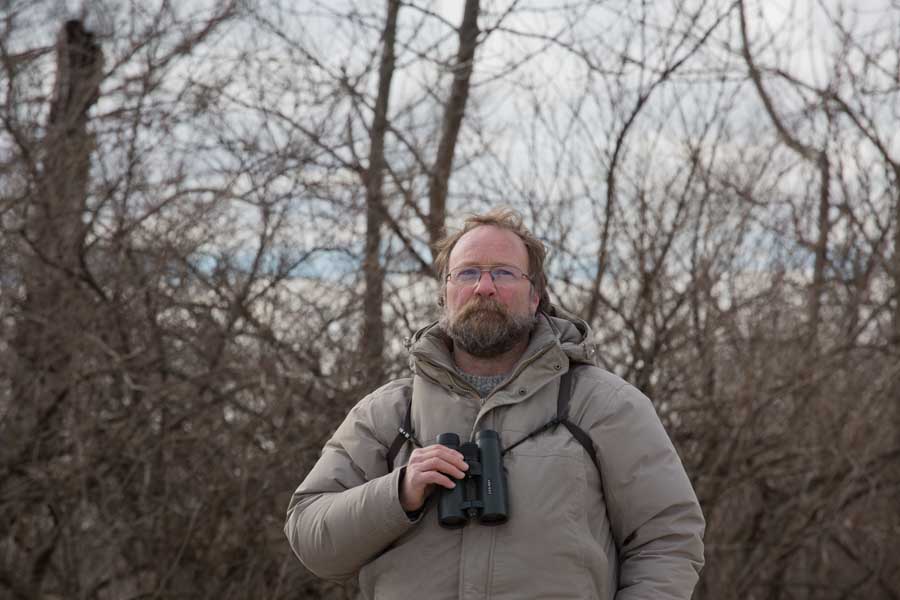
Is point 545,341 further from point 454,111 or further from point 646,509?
point 454,111

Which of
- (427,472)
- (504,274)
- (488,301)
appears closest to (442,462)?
(427,472)

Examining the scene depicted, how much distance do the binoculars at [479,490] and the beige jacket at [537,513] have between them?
43mm

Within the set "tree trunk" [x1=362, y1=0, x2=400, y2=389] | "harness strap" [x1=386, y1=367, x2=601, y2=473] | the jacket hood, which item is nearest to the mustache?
the jacket hood

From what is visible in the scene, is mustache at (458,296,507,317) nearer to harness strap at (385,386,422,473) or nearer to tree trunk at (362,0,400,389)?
harness strap at (385,386,422,473)

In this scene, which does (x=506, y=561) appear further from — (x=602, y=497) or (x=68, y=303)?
(x=68, y=303)

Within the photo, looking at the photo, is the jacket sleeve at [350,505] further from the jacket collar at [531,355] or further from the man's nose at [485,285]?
the man's nose at [485,285]

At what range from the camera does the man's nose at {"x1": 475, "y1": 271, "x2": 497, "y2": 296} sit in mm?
3041

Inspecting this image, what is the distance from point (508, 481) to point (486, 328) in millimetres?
435

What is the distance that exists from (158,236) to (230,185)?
0.55 metres

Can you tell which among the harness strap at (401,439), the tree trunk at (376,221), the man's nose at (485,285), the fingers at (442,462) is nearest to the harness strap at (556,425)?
the harness strap at (401,439)

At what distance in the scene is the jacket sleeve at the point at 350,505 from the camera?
275 cm

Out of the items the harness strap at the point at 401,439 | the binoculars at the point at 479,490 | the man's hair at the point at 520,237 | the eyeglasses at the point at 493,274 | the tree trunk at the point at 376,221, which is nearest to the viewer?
the binoculars at the point at 479,490

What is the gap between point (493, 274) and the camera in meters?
3.08

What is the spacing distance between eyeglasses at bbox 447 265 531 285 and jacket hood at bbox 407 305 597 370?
0.14m
